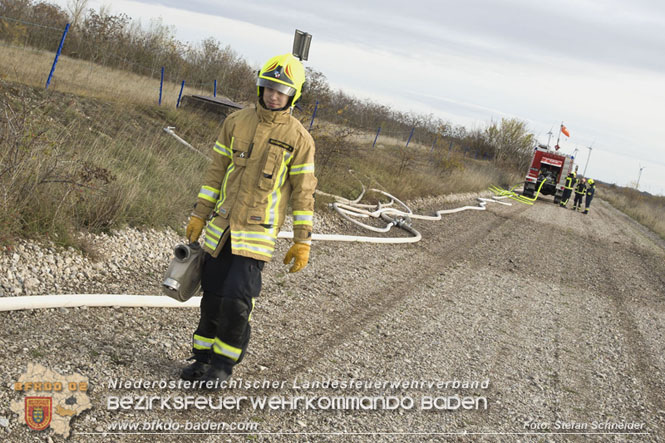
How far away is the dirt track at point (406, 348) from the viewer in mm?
3299

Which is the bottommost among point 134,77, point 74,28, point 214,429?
point 214,429

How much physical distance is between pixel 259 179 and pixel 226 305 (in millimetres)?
775

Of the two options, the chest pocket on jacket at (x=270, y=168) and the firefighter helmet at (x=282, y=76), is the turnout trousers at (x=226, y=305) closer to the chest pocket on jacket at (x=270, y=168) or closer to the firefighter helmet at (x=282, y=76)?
the chest pocket on jacket at (x=270, y=168)

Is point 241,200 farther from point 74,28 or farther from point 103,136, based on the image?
point 74,28

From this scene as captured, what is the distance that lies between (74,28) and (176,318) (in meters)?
20.2

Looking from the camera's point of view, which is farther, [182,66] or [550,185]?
[550,185]

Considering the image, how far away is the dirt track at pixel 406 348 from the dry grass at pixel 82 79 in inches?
273

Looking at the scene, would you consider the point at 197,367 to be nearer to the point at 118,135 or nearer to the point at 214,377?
the point at 214,377

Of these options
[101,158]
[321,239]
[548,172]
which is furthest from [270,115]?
[548,172]

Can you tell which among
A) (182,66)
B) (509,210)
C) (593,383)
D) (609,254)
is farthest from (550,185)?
(593,383)

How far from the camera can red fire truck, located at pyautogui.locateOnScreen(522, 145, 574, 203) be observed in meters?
27.4

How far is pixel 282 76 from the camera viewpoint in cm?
319

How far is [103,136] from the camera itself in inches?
320

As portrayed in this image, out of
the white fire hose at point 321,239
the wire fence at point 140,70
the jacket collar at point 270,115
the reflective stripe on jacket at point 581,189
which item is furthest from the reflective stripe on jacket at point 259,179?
the reflective stripe on jacket at point 581,189
